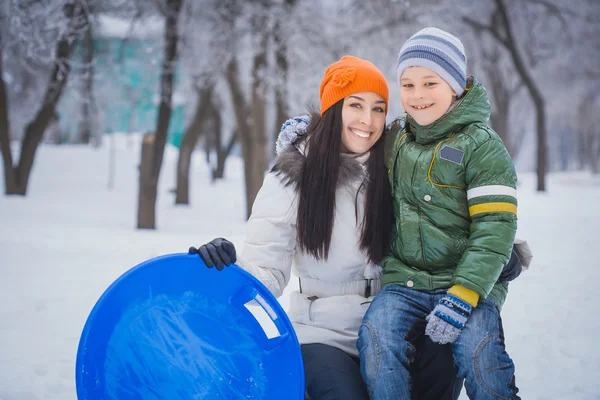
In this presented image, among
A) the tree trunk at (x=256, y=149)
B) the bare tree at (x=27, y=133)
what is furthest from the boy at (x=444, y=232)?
the bare tree at (x=27, y=133)

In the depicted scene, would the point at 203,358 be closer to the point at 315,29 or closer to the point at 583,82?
the point at 315,29

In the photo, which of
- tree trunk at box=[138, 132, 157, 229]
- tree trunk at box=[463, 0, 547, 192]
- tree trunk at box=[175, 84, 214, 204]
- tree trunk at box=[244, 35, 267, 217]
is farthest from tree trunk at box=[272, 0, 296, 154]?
tree trunk at box=[463, 0, 547, 192]

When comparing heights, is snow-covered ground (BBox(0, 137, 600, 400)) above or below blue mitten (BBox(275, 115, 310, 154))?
below

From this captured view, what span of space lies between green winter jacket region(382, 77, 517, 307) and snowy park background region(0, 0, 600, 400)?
4.32 ft

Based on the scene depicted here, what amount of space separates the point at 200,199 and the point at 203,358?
1300 cm

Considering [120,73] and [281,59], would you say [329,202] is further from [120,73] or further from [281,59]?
[120,73]

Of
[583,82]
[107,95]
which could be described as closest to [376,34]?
[107,95]

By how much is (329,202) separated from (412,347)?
70 centimetres

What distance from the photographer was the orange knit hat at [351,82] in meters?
2.32

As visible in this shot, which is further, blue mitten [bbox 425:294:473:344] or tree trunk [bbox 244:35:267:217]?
tree trunk [bbox 244:35:267:217]

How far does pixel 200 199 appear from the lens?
14695mm

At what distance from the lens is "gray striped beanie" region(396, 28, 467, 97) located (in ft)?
7.07

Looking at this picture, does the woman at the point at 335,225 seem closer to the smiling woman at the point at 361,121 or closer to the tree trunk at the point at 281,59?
the smiling woman at the point at 361,121

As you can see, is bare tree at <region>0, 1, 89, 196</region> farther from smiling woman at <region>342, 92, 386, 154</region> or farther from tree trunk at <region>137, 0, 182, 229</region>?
smiling woman at <region>342, 92, 386, 154</region>
